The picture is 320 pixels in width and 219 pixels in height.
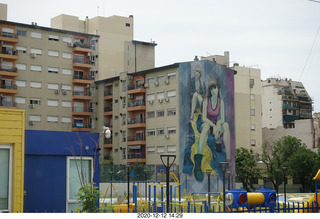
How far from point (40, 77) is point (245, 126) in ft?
80.3

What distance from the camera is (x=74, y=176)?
17906mm

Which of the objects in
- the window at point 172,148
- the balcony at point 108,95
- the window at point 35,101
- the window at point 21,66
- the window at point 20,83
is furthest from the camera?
the balcony at point 108,95

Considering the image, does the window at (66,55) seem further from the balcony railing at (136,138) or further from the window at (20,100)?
the balcony railing at (136,138)

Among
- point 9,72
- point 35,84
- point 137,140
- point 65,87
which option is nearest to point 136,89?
point 137,140

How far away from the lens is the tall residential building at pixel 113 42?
61.2 meters

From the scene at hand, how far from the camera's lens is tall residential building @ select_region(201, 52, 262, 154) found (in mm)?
63062

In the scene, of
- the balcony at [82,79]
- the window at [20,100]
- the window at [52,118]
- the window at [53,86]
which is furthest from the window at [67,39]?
the window at [52,118]

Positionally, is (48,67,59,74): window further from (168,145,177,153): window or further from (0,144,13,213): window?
(0,144,13,213): window

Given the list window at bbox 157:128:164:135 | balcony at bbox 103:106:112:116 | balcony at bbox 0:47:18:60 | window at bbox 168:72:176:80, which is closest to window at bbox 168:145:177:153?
window at bbox 157:128:164:135

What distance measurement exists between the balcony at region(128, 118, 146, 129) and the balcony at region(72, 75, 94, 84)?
24.2ft

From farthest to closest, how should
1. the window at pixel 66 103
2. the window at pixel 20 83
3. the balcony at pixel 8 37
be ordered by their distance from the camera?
the window at pixel 66 103, the balcony at pixel 8 37, the window at pixel 20 83

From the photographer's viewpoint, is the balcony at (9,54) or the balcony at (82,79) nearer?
the balcony at (9,54)

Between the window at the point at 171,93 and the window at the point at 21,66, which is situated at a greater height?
the window at the point at 21,66

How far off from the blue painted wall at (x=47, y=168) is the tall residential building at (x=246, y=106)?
46.1 metres
